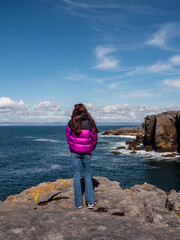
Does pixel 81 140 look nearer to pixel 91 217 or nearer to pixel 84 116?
pixel 84 116

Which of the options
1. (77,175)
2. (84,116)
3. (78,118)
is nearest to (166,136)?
(77,175)

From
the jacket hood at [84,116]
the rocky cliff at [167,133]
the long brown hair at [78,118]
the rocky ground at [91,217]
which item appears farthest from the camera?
the rocky cliff at [167,133]

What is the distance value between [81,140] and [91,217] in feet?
8.00

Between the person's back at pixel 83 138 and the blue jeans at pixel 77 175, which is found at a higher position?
the person's back at pixel 83 138

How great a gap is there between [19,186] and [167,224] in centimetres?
2694

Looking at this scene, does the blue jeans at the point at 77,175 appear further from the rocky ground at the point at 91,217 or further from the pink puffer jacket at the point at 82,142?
the rocky ground at the point at 91,217

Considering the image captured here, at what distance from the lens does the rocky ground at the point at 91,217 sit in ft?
15.0

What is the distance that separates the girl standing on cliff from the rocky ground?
0.47 metres

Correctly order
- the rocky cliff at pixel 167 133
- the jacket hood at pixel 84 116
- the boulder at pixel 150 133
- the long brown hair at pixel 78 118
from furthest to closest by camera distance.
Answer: the boulder at pixel 150 133 < the rocky cliff at pixel 167 133 < the jacket hood at pixel 84 116 < the long brown hair at pixel 78 118

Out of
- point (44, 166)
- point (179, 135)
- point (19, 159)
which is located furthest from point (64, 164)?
point (179, 135)

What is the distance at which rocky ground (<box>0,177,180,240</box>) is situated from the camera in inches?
180

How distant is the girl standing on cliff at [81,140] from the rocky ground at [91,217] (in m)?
0.47

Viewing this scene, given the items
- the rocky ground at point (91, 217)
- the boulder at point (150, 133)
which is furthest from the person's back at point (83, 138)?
the boulder at point (150, 133)

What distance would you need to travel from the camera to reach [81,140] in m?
6.70
